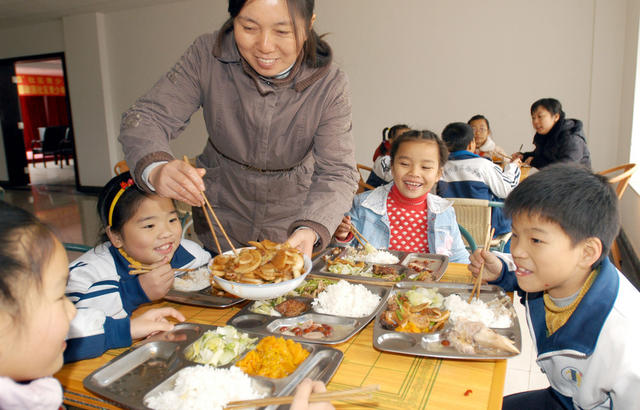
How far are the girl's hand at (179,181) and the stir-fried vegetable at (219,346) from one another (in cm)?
45

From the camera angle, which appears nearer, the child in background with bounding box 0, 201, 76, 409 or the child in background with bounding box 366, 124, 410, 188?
the child in background with bounding box 0, 201, 76, 409

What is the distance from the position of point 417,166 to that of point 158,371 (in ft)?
6.49

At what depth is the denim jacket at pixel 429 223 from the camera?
2621mm

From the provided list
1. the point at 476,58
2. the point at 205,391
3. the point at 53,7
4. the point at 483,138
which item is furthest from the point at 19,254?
the point at 53,7

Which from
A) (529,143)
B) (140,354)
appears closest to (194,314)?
(140,354)

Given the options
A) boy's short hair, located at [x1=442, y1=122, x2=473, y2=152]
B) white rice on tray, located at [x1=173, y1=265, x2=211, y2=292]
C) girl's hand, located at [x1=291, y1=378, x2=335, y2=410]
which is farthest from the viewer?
boy's short hair, located at [x1=442, y1=122, x2=473, y2=152]

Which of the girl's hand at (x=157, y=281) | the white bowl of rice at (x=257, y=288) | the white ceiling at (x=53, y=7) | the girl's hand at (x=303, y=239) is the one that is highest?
the white ceiling at (x=53, y=7)

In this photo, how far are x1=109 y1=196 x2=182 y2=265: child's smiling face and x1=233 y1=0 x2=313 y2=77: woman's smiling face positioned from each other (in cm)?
72

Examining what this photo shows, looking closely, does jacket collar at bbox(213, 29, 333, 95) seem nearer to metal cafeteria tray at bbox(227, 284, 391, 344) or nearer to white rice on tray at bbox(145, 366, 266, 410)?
metal cafeteria tray at bbox(227, 284, 391, 344)

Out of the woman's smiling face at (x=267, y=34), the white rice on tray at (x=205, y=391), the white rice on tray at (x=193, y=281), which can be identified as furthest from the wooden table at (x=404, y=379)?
the woman's smiling face at (x=267, y=34)

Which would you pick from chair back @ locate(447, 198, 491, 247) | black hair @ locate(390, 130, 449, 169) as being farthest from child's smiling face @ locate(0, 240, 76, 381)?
chair back @ locate(447, 198, 491, 247)

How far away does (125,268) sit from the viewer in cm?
180

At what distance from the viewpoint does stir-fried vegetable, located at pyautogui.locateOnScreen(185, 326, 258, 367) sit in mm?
1229

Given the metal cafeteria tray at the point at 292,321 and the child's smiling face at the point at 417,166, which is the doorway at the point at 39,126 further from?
the metal cafeteria tray at the point at 292,321
